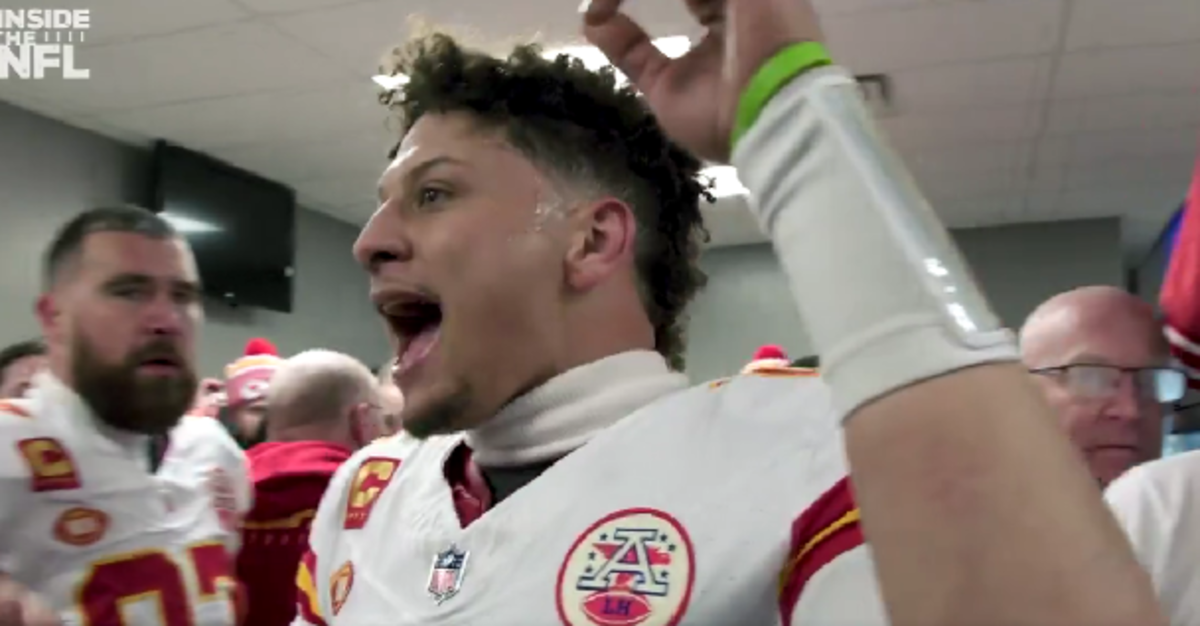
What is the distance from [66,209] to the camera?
14.4 ft

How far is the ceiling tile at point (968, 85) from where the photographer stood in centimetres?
402

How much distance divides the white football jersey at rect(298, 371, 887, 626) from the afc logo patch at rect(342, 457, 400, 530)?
7 centimetres

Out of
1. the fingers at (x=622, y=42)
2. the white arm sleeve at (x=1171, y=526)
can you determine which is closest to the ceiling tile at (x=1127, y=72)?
the white arm sleeve at (x=1171, y=526)

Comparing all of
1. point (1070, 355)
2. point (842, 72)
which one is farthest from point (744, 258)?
point (842, 72)

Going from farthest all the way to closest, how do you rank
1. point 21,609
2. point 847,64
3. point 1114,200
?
point 1114,200 < point 847,64 < point 21,609

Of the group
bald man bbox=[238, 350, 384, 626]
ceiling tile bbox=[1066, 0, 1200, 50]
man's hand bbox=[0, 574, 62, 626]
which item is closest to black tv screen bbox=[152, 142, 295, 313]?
bald man bbox=[238, 350, 384, 626]

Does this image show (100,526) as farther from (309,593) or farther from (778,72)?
(778,72)

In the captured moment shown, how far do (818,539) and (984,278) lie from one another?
6062 mm

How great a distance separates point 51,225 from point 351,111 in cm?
131

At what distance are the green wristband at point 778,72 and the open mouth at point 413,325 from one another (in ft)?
1.95

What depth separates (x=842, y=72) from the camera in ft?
1.61

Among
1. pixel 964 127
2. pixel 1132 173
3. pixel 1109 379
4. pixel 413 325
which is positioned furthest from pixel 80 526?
pixel 1132 173

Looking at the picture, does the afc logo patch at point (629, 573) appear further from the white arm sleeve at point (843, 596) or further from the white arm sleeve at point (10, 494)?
the white arm sleeve at point (10, 494)

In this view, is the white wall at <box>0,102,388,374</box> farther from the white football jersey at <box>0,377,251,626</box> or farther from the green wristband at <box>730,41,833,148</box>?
the green wristband at <box>730,41,833,148</box>
